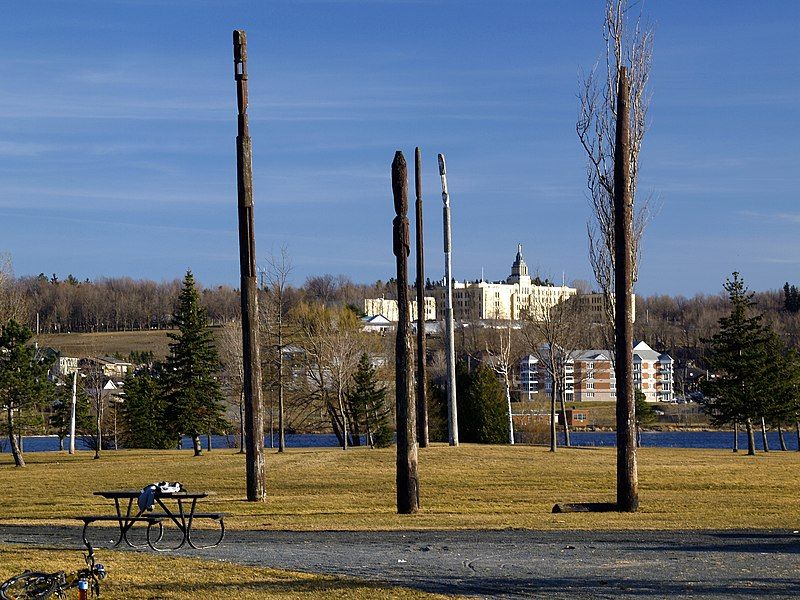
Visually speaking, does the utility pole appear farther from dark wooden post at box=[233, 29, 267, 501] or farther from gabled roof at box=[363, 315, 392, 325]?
gabled roof at box=[363, 315, 392, 325]

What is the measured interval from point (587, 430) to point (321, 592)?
3860 inches

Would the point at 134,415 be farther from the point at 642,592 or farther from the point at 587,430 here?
the point at 642,592

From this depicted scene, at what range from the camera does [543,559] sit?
1341 cm

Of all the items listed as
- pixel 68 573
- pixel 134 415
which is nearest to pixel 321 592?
pixel 68 573

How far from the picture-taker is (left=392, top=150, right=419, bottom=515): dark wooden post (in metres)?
20.6

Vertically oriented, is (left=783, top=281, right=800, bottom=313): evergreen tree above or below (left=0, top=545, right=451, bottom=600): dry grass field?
above

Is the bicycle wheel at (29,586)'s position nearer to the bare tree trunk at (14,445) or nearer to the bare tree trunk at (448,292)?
the bare tree trunk at (448,292)

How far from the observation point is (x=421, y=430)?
4234cm

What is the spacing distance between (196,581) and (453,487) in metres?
16.9

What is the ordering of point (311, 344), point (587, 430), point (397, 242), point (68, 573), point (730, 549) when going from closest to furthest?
1. point (68, 573)
2. point (730, 549)
3. point (397, 242)
4. point (311, 344)
5. point (587, 430)

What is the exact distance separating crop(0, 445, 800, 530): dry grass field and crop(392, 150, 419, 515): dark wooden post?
0.52m

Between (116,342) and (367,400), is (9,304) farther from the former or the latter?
(116,342)

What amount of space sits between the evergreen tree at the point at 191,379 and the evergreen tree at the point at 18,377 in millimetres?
6664

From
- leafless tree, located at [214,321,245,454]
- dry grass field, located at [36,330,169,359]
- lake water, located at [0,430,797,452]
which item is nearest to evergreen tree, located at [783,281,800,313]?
lake water, located at [0,430,797,452]
